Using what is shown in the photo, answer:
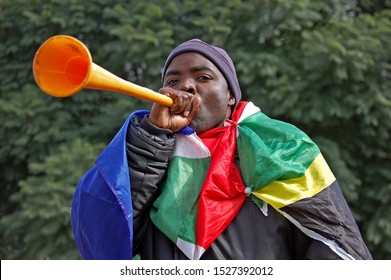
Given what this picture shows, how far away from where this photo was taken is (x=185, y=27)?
20.1 feet

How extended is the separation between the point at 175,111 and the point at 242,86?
3.66 meters

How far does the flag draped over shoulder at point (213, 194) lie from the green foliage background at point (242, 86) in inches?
130

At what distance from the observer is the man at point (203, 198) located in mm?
2123

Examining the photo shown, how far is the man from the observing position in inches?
83.6

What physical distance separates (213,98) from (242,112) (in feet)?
0.44

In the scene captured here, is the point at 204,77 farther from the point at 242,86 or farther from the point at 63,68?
the point at 242,86

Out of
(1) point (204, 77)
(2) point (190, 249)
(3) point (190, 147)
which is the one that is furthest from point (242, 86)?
(2) point (190, 249)

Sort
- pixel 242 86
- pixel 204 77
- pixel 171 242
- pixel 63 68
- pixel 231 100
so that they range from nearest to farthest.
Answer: pixel 63 68, pixel 171 242, pixel 204 77, pixel 231 100, pixel 242 86

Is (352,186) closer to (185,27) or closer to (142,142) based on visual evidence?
(185,27)

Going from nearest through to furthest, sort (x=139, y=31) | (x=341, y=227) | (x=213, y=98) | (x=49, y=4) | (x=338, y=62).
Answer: (x=341, y=227) → (x=213, y=98) → (x=338, y=62) → (x=139, y=31) → (x=49, y=4)

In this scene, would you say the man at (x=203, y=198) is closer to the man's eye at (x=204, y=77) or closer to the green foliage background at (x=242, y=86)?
the man's eye at (x=204, y=77)

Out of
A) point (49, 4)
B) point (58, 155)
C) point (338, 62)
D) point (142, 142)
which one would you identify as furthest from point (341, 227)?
point (49, 4)

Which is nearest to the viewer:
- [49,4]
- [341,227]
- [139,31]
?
[341,227]

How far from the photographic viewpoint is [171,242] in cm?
216
